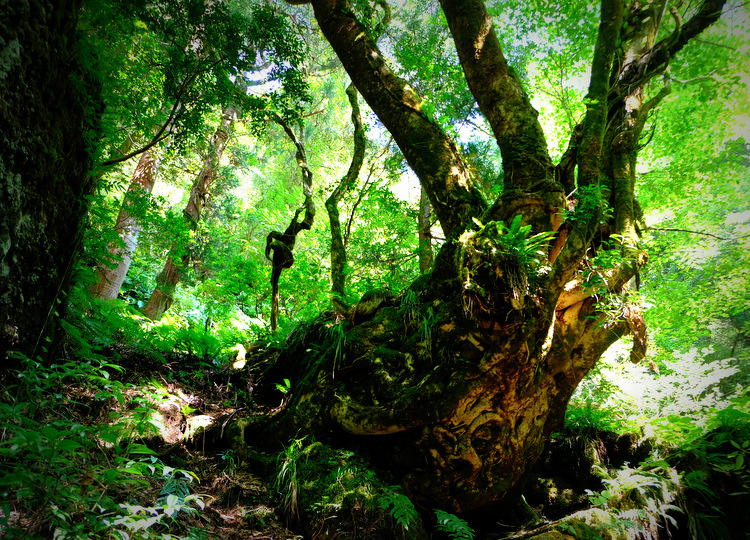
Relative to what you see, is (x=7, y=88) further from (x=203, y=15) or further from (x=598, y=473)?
(x=598, y=473)

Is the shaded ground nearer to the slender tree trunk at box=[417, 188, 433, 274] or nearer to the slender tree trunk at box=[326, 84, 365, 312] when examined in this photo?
the slender tree trunk at box=[326, 84, 365, 312]

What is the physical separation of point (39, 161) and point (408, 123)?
353 cm

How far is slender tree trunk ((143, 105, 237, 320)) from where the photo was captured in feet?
Result: 28.8

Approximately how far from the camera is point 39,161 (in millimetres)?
2359

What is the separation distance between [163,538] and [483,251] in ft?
8.71

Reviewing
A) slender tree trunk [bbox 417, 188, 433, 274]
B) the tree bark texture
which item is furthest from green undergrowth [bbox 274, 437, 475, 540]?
the tree bark texture

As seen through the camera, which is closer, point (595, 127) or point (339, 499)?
point (339, 499)

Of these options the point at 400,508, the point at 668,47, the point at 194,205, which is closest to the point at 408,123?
the point at 668,47

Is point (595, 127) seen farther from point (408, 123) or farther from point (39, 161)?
point (39, 161)

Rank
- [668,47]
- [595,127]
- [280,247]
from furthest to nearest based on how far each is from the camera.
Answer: [280,247]
[668,47]
[595,127]

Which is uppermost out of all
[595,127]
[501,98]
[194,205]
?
[194,205]

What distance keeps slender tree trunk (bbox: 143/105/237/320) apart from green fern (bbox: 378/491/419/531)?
8111 mm

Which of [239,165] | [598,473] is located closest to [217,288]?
[239,165]

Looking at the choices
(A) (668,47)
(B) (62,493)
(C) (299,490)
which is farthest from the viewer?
(A) (668,47)
